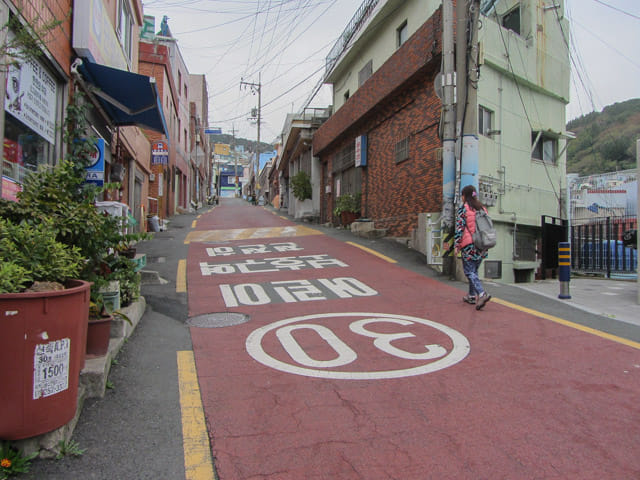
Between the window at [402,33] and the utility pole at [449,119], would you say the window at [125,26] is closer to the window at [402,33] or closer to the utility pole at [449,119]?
the utility pole at [449,119]

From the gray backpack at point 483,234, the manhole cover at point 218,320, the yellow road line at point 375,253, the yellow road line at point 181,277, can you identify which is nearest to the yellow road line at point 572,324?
the gray backpack at point 483,234

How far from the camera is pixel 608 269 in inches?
585

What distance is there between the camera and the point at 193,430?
2969 millimetres

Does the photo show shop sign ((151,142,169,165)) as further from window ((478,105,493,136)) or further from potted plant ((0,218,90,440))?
potted plant ((0,218,90,440))

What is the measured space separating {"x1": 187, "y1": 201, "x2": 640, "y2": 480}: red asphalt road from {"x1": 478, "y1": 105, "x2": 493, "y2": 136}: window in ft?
24.6

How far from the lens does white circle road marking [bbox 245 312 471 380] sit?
3928 mm

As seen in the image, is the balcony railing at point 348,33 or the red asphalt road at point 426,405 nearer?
the red asphalt road at point 426,405

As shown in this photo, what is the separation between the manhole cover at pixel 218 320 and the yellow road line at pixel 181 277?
171cm

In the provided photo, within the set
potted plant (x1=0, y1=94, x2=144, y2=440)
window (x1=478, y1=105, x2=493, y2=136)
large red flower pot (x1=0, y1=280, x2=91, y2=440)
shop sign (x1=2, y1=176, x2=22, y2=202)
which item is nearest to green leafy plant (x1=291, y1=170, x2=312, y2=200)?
window (x1=478, y1=105, x2=493, y2=136)

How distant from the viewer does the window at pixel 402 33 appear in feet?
48.9

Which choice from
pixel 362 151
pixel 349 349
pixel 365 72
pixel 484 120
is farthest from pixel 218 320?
pixel 365 72

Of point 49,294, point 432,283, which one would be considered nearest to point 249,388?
point 49,294

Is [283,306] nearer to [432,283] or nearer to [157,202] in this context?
[432,283]

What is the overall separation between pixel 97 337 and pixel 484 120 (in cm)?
1141
